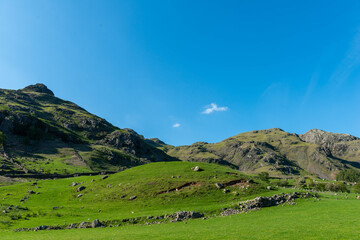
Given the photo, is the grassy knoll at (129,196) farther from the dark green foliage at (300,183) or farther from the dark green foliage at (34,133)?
the dark green foliage at (34,133)

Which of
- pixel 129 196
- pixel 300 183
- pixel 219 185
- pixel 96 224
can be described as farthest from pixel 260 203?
pixel 300 183

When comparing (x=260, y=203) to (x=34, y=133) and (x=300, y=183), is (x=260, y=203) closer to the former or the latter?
(x=300, y=183)

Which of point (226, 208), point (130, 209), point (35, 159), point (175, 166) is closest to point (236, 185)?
point (226, 208)

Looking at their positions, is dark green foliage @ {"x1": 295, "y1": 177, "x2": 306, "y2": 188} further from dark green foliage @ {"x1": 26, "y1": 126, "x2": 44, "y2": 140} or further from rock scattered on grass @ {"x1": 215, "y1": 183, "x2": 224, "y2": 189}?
dark green foliage @ {"x1": 26, "y1": 126, "x2": 44, "y2": 140}

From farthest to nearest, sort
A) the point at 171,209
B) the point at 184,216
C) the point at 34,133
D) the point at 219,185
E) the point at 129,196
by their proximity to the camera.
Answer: the point at 34,133 → the point at 129,196 → the point at 219,185 → the point at 171,209 → the point at 184,216

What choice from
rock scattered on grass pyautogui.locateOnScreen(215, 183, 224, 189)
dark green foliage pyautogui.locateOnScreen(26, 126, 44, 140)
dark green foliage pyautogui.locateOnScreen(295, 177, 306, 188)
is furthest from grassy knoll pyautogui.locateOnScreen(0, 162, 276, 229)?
dark green foliage pyautogui.locateOnScreen(26, 126, 44, 140)

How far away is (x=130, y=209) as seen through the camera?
47.7 metres

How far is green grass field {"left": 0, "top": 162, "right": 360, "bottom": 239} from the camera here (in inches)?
1008

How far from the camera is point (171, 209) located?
147 ft

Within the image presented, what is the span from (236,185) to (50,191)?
59428 mm

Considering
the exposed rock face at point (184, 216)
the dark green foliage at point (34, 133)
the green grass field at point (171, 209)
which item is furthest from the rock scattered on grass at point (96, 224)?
the dark green foliage at point (34, 133)

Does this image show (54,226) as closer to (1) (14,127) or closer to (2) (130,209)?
(2) (130,209)

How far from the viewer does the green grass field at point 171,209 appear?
2561 centimetres

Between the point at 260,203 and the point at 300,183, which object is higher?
the point at 300,183
